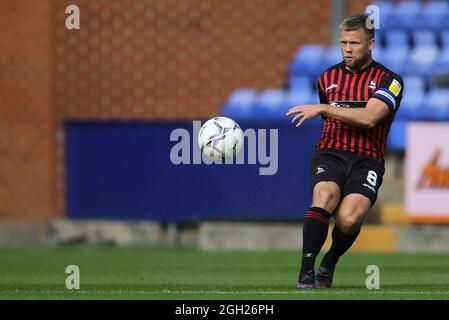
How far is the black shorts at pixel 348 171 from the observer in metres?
8.32

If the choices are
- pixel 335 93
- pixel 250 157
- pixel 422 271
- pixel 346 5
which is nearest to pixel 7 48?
pixel 346 5

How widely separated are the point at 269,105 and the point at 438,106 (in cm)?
239

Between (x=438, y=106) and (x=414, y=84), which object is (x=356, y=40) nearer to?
(x=438, y=106)

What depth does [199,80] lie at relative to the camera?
733 inches

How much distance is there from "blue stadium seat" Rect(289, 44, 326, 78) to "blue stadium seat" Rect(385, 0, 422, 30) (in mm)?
1202

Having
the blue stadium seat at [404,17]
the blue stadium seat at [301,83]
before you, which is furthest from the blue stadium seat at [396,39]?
the blue stadium seat at [301,83]

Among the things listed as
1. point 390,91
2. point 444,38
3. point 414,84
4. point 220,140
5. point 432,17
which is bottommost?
point 220,140

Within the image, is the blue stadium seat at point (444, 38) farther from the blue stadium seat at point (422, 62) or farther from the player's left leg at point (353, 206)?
the player's left leg at point (353, 206)

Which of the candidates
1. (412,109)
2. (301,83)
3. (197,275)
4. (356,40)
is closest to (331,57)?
(301,83)

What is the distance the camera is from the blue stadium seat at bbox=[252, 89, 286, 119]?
55.8 feet

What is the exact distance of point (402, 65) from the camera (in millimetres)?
17672

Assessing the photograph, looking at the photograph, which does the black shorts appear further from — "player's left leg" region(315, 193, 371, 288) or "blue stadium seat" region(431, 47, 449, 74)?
"blue stadium seat" region(431, 47, 449, 74)
